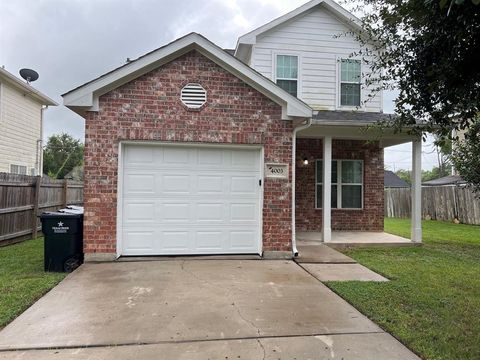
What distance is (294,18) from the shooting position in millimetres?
11422

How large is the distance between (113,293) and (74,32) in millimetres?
15168

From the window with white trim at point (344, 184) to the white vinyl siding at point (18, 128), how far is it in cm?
1249

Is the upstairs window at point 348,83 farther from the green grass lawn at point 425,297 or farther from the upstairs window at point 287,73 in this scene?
the green grass lawn at point 425,297

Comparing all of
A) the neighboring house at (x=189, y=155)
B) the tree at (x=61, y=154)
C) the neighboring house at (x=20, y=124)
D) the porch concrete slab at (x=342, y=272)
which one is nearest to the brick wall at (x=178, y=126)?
the neighboring house at (x=189, y=155)

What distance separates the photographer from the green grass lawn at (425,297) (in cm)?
398

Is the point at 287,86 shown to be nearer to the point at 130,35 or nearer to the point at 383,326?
the point at 383,326

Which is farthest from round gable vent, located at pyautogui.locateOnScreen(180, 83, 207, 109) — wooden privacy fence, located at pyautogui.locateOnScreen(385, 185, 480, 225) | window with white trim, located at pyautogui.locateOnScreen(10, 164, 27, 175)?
wooden privacy fence, located at pyautogui.locateOnScreen(385, 185, 480, 225)

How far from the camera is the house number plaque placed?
8.13m

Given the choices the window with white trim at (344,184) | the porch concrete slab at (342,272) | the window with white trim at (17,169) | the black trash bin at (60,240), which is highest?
the window with white trim at (17,169)

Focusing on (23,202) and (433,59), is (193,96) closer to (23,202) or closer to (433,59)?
(433,59)

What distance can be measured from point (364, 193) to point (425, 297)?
22.8 ft

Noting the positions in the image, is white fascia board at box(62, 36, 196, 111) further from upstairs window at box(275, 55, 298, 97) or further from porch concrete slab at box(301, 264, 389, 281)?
porch concrete slab at box(301, 264, 389, 281)

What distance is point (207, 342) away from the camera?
3838mm

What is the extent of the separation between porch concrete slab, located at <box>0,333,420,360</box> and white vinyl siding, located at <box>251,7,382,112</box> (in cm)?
863
